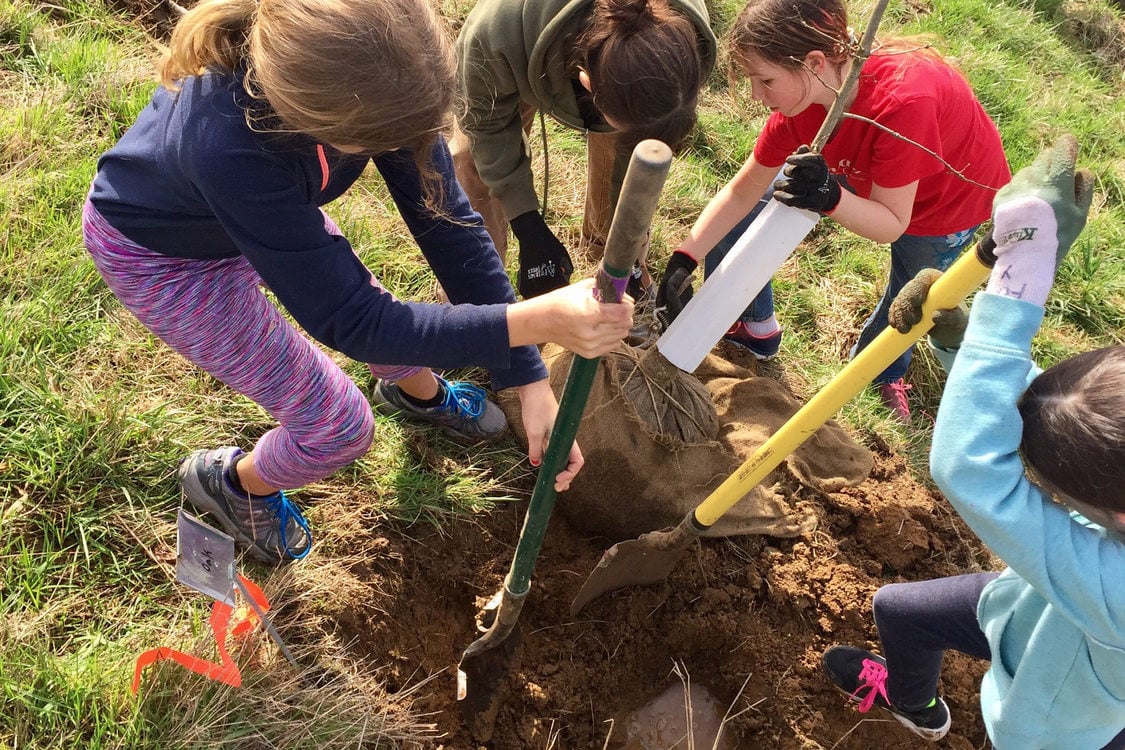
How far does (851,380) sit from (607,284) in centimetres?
63

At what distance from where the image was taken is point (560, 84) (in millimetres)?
2080

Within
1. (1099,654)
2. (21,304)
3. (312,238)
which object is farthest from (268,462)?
(1099,654)

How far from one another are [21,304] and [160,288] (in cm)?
84

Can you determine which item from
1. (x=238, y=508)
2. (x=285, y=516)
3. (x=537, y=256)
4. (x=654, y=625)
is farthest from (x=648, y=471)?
(x=238, y=508)

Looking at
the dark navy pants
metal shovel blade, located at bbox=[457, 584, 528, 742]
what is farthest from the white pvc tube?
metal shovel blade, located at bbox=[457, 584, 528, 742]

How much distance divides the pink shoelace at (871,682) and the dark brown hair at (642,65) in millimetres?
1383

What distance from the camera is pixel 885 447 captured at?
2.69 meters

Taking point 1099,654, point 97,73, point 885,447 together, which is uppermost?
point 97,73

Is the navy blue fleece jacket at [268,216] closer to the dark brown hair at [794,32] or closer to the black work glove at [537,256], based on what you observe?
the black work glove at [537,256]

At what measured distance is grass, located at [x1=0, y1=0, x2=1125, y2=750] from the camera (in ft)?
5.66

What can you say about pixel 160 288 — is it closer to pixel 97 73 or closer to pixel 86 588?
pixel 86 588

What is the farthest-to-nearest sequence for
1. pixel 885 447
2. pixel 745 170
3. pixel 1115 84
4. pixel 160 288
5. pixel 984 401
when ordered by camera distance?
pixel 1115 84
pixel 885 447
pixel 745 170
pixel 160 288
pixel 984 401

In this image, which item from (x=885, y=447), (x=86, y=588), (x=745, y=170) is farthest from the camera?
(x=885, y=447)

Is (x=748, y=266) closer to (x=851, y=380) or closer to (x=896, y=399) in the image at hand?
(x=851, y=380)
